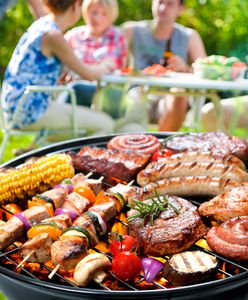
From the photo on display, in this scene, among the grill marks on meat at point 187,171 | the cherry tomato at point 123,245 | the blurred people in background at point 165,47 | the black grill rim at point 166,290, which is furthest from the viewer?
the blurred people in background at point 165,47

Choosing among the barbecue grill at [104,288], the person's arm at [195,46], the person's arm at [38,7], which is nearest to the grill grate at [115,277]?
the barbecue grill at [104,288]

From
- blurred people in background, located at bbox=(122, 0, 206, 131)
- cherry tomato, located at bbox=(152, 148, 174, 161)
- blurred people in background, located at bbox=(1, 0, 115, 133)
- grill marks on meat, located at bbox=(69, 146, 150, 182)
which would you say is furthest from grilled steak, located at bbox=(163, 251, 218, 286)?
blurred people in background, located at bbox=(122, 0, 206, 131)

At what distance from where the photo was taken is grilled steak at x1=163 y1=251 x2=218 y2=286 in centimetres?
204

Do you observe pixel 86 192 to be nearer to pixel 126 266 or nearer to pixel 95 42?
pixel 126 266

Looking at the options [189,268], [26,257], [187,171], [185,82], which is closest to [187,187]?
[187,171]

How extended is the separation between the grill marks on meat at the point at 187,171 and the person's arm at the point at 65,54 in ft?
7.89

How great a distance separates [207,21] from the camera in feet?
32.0

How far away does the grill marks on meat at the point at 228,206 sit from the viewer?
2.45 m

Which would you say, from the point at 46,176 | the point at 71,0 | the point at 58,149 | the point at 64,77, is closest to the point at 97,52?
the point at 64,77

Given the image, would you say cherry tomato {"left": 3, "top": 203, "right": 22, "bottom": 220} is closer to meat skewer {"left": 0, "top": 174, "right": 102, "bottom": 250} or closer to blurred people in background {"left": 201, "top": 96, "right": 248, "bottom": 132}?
meat skewer {"left": 0, "top": 174, "right": 102, "bottom": 250}

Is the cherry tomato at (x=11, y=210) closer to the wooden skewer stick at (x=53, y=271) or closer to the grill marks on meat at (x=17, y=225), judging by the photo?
the grill marks on meat at (x=17, y=225)

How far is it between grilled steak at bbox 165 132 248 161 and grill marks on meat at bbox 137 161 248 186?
21 cm

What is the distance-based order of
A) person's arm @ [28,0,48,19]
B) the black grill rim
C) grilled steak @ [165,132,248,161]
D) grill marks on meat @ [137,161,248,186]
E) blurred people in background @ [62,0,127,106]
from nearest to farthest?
the black grill rim
grill marks on meat @ [137,161,248,186]
grilled steak @ [165,132,248,161]
person's arm @ [28,0,48,19]
blurred people in background @ [62,0,127,106]

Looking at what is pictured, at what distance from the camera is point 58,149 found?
11.7 feet
